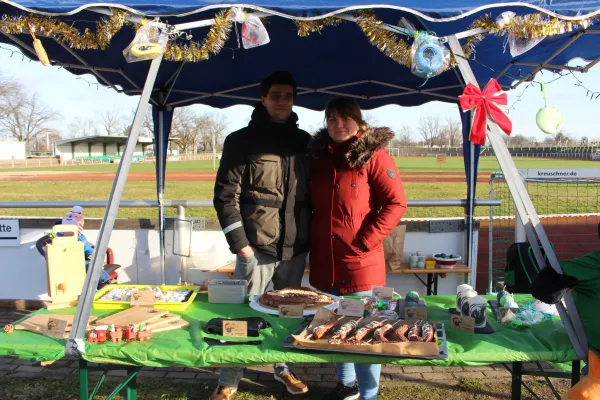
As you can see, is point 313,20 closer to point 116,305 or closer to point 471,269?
point 116,305

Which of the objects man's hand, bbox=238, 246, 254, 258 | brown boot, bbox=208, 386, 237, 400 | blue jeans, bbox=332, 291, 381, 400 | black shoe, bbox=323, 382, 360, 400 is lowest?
brown boot, bbox=208, 386, 237, 400

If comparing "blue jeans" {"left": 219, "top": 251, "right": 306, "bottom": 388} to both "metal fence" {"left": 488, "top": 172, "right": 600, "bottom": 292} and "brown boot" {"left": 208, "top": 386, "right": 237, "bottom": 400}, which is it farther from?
"metal fence" {"left": 488, "top": 172, "right": 600, "bottom": 292}

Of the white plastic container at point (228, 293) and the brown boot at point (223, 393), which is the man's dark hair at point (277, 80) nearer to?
the white plastic container at point (228, 293)

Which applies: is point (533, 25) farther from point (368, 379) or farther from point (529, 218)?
point (368, 379)

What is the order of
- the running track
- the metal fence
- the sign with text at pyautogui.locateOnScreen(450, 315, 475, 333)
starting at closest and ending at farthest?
the sign with text at pyautogui.locateOnScreen(450, 315, 475, 333)
the metal fence
the running track

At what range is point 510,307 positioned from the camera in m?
2.45

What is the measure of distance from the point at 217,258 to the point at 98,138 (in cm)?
6701

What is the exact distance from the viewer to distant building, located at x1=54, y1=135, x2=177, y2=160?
212 feet

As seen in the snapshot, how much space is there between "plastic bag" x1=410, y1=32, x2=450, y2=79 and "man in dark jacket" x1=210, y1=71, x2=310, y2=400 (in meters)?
0.89

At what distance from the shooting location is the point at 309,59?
4.09 metres

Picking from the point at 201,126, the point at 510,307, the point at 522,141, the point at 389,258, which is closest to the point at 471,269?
the point at 389,258

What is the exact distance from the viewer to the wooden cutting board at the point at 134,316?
90.3 inches

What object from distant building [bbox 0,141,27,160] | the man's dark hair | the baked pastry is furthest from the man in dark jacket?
distant building [bbox 0,141,27,160]

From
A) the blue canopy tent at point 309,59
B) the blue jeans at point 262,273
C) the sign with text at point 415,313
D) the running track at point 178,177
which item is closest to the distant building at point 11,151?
the running track at point 178,177
